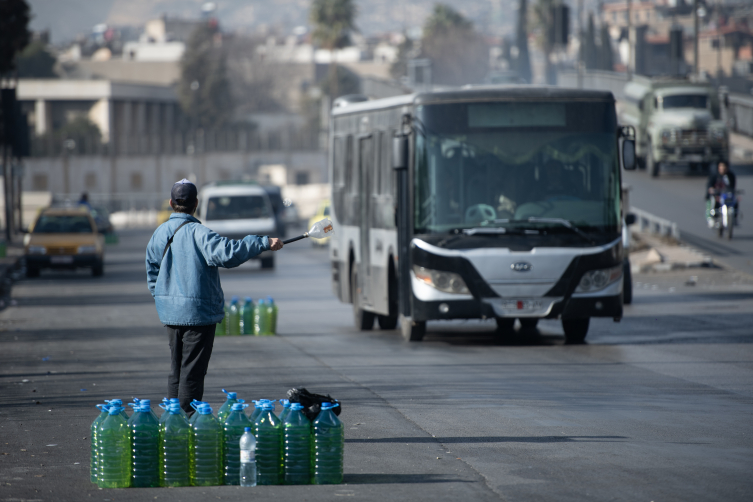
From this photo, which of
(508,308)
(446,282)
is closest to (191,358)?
(446,282)

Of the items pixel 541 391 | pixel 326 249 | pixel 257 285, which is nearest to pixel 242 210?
pixel 257 285

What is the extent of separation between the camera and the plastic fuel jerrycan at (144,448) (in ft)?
22.6

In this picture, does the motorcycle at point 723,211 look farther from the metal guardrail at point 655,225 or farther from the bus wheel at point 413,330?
the bus wheel at point 413,330

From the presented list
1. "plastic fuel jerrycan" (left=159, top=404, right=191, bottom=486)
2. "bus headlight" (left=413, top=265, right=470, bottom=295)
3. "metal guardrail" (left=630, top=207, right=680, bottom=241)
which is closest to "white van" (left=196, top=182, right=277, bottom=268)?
"metal guardrail" (left=630, top=207, right=680, bottom=241)

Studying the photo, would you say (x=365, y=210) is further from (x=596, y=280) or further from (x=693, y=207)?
(x=693, y=207)

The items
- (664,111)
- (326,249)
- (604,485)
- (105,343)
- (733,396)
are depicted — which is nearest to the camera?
(604,485)

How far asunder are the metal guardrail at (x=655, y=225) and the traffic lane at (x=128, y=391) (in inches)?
410

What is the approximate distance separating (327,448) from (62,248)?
25.6 meters

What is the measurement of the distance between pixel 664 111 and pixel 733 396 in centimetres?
3145

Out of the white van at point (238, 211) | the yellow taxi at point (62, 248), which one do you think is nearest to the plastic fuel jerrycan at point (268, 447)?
the yellow taxi at point (62, 248)

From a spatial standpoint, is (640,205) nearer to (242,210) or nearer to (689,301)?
(242,210)

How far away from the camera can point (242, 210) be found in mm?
34938

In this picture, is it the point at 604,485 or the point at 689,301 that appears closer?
the point at 604,485

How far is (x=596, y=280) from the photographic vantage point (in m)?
14.6
